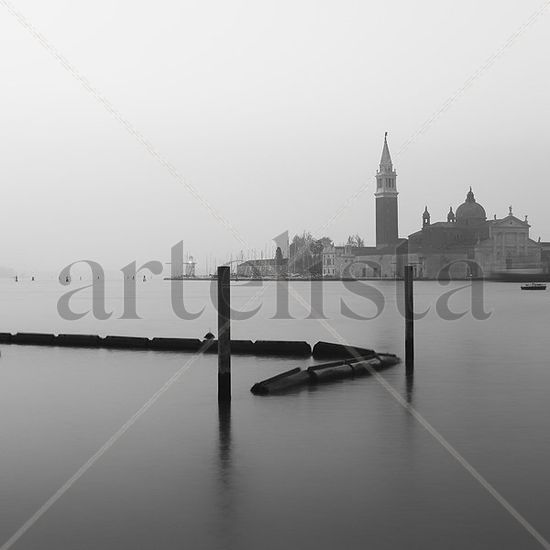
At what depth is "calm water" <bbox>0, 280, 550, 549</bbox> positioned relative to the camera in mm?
8203

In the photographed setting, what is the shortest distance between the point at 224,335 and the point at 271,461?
472 centimetres

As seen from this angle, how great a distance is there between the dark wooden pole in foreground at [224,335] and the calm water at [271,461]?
1.88 ft

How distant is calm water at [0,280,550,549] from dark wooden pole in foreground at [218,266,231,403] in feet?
1.88

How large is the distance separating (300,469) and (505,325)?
38942 mm

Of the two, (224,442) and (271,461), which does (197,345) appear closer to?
(224,442)

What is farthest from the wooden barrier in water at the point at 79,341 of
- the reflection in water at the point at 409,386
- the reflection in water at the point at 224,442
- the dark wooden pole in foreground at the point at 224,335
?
the reflection in water at the point at 224,442

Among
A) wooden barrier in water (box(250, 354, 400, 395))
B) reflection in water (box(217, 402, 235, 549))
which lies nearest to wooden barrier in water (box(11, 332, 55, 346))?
wooden barrier in water (box(250, 354, 400, 395))

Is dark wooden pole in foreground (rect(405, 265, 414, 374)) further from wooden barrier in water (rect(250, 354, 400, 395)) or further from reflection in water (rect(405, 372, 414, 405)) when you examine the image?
reflection in water (rect(405, 372, 414, 405))

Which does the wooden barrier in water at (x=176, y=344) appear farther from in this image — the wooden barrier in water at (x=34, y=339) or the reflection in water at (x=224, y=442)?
the reflection in water at (x=224, y=442)

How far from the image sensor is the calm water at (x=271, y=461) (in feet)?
26.9

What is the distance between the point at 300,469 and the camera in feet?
35.8

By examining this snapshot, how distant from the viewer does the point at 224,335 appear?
52.0 ft

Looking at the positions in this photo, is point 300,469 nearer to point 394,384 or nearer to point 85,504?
point 85,504

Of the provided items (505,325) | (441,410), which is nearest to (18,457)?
(441,410)
